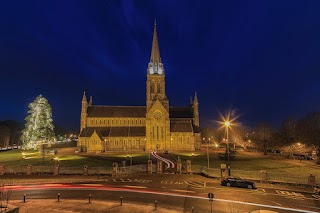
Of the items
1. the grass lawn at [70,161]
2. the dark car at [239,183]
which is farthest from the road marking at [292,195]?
the grass lawn at [70,161]

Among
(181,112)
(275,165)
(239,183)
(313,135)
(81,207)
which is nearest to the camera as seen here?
(81,207)

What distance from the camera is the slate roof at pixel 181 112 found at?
293ft

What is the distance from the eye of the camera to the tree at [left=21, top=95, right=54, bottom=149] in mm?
59875

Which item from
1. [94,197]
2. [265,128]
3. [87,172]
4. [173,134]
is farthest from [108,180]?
[265,128]

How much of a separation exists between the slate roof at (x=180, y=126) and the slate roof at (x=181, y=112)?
7823mm

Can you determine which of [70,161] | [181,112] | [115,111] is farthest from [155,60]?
[70,161]

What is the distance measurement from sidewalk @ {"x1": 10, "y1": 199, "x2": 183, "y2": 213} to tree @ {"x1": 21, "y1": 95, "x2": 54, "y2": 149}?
149ft

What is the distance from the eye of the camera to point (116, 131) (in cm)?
7906

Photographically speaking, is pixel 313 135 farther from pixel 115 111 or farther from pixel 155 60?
pixel 115 111

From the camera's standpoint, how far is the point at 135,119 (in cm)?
8438

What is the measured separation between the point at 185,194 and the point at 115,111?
2629 inches

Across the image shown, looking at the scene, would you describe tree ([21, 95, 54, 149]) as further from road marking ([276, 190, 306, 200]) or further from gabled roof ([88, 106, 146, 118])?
road marking ([276, 190, 306, 200])

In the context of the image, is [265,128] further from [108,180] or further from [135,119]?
[108,180]

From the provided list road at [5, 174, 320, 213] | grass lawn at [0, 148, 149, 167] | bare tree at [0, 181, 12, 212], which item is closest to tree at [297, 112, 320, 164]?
road at [5, 174, 320, 213]
